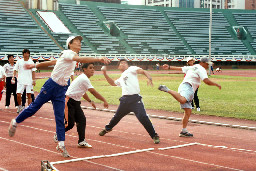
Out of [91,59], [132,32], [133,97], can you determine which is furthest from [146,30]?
[91,59]

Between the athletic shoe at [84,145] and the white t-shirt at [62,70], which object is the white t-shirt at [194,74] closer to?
the athletic shoe at [84,145]

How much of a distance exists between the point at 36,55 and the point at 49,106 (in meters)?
40.6

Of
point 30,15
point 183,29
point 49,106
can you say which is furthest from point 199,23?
point 49,106

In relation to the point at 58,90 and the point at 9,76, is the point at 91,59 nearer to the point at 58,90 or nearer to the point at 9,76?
the point at 58,90

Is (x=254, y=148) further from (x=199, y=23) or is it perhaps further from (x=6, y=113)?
(x=199, y=23)

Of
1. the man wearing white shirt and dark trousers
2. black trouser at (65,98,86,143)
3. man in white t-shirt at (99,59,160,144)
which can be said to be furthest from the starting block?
the man wearing white shirt and dark trousers

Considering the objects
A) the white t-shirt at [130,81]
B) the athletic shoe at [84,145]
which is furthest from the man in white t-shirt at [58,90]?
the white t-shirt at [130,81]

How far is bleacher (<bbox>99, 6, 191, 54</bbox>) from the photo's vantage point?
71.9 metres

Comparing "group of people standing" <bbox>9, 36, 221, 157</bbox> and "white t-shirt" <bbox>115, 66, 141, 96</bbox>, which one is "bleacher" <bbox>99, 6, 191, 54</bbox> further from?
"white t-shirt" <bbox>115, 66, 141, 96</bbox>

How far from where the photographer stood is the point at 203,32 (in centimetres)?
7869

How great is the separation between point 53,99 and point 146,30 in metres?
68.8

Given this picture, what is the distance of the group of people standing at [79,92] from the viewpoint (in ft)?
24.3

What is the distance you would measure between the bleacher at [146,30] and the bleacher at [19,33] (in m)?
14.8

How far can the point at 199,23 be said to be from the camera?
80.1 m
